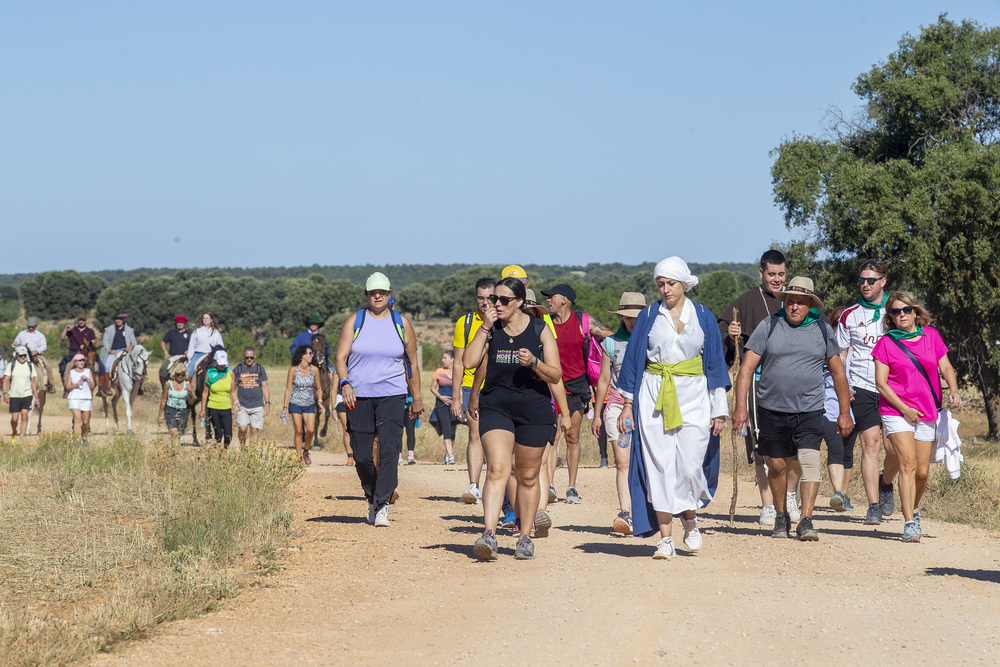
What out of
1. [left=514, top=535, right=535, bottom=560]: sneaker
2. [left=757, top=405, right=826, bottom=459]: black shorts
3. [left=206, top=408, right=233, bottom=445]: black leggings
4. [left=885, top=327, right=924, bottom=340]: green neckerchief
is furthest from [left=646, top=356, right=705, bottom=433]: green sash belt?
[left=206, top=408, right=233, bottom=445]: black leggings

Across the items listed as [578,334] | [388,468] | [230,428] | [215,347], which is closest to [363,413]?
[388,468]

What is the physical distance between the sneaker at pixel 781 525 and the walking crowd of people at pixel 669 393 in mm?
10

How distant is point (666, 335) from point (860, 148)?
21.9 meters

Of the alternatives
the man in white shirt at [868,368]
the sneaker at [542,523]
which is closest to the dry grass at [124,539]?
the sneaker at [542,523]

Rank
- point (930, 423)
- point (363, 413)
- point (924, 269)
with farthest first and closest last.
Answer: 1. point (924, 269)
2. point (363, 413)
3. point (930, 423)

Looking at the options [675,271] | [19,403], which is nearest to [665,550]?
[675,271]

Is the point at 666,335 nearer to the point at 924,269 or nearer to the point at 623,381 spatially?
the point at 623,381

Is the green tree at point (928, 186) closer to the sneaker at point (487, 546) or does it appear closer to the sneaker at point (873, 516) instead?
the sneaker at point (873, 516)

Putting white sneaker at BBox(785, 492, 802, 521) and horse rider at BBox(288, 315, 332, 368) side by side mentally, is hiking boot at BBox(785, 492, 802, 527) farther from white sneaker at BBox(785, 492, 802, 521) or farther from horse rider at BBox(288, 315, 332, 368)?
horse rider at BBox(288, 315, 332, 368)

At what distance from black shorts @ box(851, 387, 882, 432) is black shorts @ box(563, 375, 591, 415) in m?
2.43

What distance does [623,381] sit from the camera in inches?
341

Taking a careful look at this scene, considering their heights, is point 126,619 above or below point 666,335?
below

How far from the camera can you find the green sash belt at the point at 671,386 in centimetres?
840

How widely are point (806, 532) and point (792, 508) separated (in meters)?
0.34
